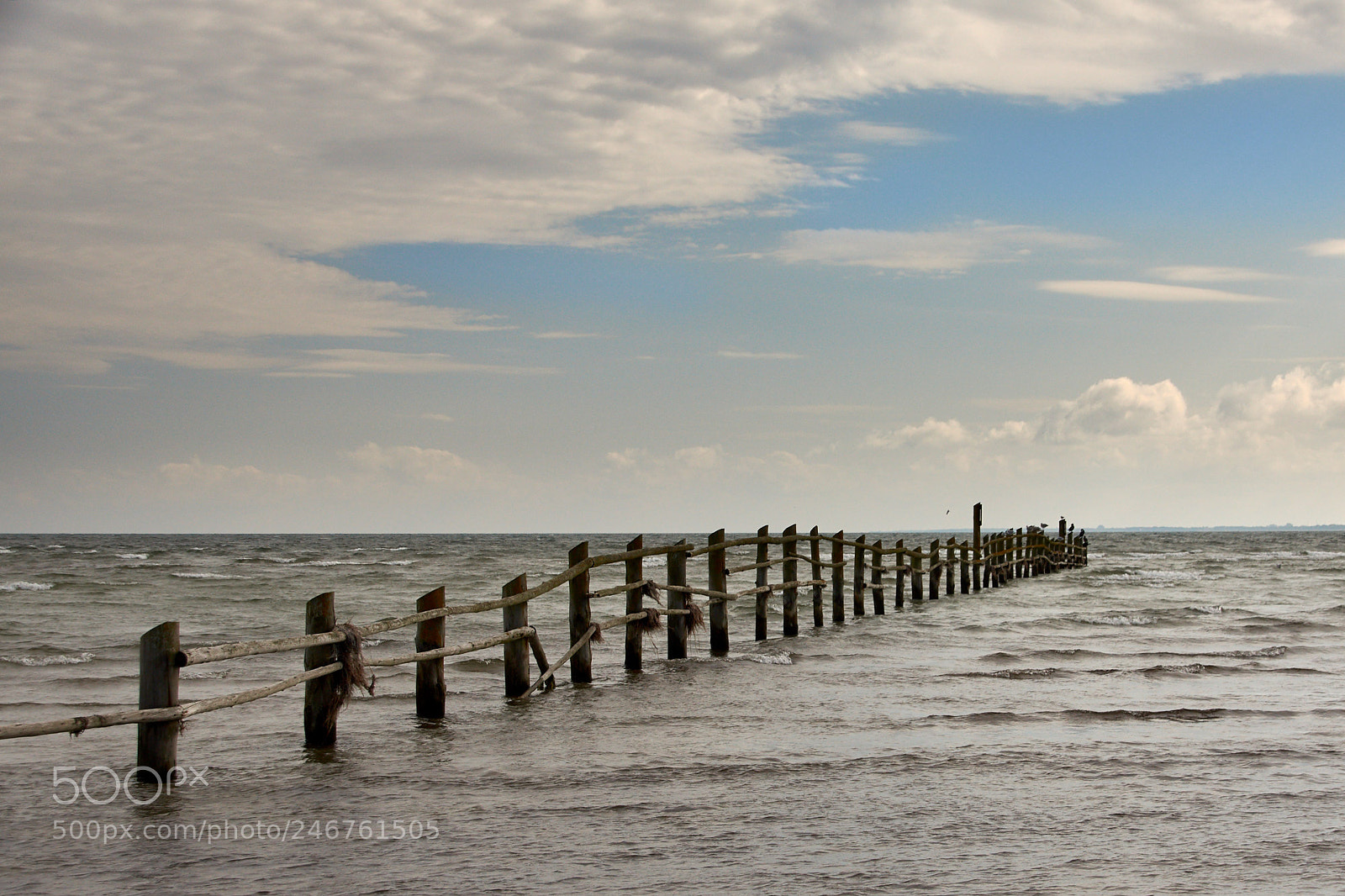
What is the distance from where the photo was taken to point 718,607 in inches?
499

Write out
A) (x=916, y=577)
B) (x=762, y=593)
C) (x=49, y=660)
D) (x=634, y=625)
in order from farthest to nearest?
(x=916, y=577), (x=762, y=593), (x=49, y=660), (x=634, y=625)

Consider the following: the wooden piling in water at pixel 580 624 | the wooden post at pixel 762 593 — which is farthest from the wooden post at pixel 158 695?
the wooden post at pixel 762 593

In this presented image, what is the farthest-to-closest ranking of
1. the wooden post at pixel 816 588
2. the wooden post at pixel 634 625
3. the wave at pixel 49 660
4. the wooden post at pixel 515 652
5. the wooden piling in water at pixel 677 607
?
the wooden post at pixel 816 588 → the wave at pixel 49 660 → the wooden piling in water at pixel 677 607 → the wooden post at pixel 634 625 → the wooden post at pixel 515 652

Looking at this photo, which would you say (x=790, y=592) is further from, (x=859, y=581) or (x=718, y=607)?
(x=859, y=581)

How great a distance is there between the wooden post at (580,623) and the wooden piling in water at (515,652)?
81 cm

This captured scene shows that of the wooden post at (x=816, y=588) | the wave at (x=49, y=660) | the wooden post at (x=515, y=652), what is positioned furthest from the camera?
the wooden post at (x=816, y=588)

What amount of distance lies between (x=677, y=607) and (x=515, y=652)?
10.1ft

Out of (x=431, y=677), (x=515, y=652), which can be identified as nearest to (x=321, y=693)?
(x=431, y=677)

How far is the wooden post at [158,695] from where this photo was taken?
5.78 meters

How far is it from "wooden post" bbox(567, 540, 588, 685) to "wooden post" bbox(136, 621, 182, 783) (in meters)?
4.31

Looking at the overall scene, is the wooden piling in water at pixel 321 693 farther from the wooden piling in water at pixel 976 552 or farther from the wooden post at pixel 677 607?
the wooden piling in water at pixel 976 552

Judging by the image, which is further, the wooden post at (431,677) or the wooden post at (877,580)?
the wooden post at (877,580)

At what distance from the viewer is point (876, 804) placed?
5.49 m

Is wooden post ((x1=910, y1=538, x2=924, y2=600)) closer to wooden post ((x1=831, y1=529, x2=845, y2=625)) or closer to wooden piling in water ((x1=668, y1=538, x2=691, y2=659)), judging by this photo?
wooden post ((x1=831, y1=529, x2=845, y2=625))
